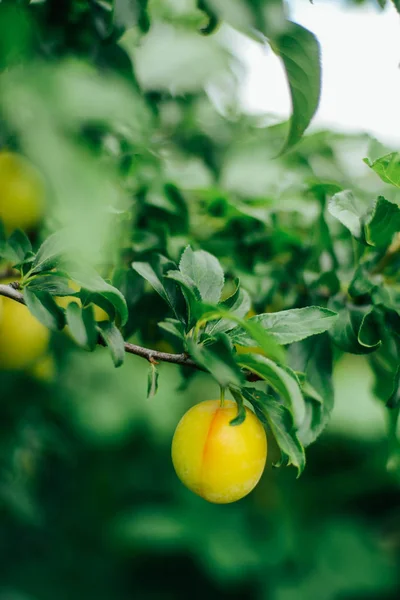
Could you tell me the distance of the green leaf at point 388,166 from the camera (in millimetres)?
508

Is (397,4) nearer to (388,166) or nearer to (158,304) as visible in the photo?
(388,166)

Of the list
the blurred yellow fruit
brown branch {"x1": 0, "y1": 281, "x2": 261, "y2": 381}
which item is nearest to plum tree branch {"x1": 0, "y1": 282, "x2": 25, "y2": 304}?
brown branch {"x1": 0, "y1": 281, "x2": 261, "y2": 381}

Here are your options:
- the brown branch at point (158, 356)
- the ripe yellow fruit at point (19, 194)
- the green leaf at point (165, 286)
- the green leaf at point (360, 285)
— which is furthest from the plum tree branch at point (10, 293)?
the green leaf at point (360, 285)

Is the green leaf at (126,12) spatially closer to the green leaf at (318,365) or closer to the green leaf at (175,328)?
the green leaf at (175,328)

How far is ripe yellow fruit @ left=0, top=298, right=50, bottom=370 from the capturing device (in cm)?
71

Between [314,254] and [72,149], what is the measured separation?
21.8 inches

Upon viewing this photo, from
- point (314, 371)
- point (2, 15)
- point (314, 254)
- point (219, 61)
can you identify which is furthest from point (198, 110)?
point (2, 15)

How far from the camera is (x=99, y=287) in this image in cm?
45

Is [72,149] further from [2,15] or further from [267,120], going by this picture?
[267,120]

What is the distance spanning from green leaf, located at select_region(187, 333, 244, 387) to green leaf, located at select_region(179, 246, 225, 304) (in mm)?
70

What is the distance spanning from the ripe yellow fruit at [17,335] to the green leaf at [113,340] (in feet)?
0.88

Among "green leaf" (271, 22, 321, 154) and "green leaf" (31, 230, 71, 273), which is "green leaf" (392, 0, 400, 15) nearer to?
"green leaf" (271, 22, 321, 154)

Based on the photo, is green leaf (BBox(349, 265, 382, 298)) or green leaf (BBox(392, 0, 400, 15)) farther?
green leaf (BBox(349, 265, 382, 298))

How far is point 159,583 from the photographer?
2.20 m
